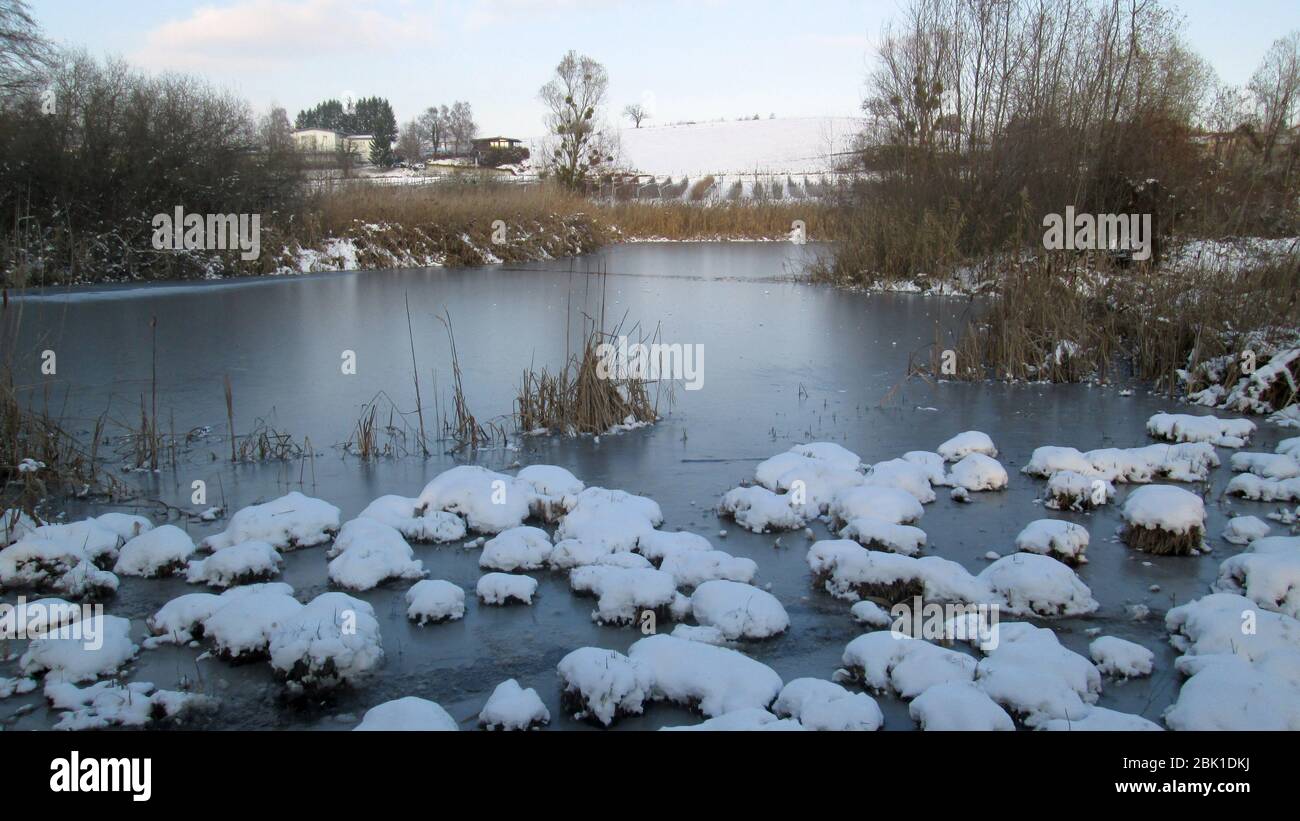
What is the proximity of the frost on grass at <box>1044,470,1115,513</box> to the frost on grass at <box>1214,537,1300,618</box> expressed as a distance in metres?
0.88

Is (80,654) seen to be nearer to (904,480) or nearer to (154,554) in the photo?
(154,554)

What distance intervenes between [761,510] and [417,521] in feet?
5.00

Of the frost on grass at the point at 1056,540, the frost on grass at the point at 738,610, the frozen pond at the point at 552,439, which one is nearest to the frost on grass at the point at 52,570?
the frozen pond at the point at 552,439

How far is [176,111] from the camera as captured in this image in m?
15.7

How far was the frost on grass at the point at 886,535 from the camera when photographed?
13.3ft

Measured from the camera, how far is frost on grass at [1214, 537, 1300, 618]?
11.3ft

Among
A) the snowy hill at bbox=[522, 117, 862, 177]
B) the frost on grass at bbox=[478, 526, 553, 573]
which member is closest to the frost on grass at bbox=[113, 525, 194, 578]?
the frost on grass at bbox=[478, 526, 553, 573]

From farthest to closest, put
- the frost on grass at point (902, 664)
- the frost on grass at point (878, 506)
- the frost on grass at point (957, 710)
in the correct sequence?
the frost on grass at point (878, 506)
the frost on grass at point (902, 664)
the frost on grass at point (957, 710)

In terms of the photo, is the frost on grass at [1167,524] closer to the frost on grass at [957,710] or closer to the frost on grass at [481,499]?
the frost on grass at [957,710]

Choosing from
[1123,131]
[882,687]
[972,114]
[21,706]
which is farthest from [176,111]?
[882,687]

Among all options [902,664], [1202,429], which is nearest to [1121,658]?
[902,664]

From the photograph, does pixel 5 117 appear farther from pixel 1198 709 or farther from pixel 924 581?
pixel 1198 709

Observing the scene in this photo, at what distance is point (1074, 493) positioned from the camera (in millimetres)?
4656

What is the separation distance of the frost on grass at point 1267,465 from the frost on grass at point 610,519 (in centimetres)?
315
